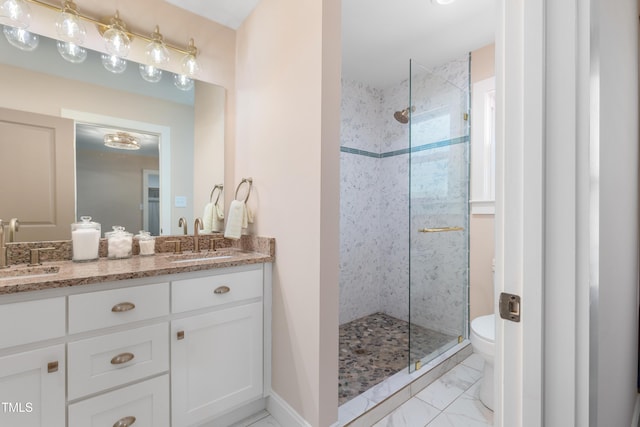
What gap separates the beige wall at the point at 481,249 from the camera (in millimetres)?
2334

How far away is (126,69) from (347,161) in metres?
1.89

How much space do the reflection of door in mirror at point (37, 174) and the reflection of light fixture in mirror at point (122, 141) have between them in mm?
175

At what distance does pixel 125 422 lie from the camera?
1257mm

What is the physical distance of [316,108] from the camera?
4.62 ft

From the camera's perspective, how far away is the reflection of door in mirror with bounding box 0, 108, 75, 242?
1.48 meters

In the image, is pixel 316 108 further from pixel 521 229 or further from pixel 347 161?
pixel 347 161

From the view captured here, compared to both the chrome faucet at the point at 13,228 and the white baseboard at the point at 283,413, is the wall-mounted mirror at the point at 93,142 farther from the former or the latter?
the white baseboard at the point at 283,413

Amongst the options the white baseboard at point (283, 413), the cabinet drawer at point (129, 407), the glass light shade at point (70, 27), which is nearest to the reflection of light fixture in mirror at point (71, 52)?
the glass light shade at point (70, 27)

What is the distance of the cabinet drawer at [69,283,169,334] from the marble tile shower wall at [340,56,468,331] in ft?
6.00

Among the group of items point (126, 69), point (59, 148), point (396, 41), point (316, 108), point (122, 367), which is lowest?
point (122, 367)

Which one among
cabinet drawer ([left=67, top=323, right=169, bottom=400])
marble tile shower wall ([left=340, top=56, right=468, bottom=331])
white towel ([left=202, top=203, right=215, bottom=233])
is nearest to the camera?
cabinet drawer ([left=67, top=323, right=169, bottom=400])

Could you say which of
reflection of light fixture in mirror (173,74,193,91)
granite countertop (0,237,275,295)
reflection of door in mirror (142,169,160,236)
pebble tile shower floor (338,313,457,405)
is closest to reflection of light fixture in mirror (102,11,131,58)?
reflection of light fixture in mirror (173,74,193,91)

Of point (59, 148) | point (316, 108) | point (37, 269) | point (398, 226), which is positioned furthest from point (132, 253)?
point (398, 226)

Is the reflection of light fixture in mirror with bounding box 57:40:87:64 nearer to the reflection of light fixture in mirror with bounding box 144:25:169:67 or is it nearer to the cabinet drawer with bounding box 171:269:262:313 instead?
the reflection of light fixture in mirror with bounding box 144:25:169:67
